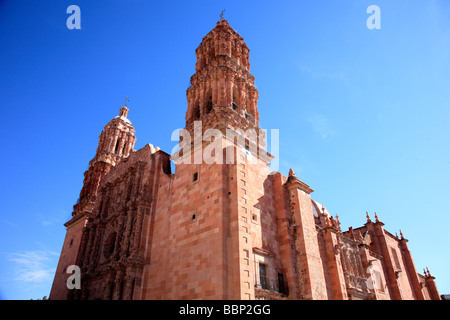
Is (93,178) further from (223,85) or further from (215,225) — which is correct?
(215,225)

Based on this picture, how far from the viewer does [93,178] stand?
103 feet

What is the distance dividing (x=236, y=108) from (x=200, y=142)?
14.5 feet

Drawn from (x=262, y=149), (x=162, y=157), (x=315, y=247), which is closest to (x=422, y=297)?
(x=315, y=247)

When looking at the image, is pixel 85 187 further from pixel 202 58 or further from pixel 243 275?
pixel 243 275

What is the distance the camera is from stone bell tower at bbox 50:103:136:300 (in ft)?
83.4

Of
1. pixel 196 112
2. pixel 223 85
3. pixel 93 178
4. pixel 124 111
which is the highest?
pixel 124 111

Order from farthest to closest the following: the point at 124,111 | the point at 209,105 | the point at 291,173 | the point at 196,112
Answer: the point at 124,111
the point at 196,112
the point at 209,105
the point at 291,173

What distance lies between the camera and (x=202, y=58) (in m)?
24.8

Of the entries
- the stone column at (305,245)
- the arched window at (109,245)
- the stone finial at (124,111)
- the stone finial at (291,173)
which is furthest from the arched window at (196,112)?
the stone finial at (124,111)

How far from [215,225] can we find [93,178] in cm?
2125

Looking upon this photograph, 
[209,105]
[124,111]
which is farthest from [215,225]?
[124,111]

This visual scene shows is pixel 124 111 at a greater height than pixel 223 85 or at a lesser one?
greater

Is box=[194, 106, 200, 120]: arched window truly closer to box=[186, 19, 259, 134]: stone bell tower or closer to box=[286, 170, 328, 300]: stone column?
box=[186, 19, 259, 134]: stone bell tower

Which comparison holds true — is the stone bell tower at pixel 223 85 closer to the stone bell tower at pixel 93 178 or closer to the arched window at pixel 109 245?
the arched window at pixel 109 245
